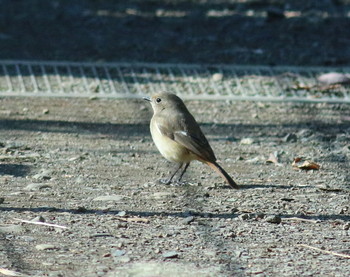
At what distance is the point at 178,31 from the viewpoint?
1341 centimetres

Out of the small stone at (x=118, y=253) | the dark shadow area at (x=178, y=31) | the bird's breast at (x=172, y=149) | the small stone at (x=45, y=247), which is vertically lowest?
the dark shadow area at (x=178, y=31)

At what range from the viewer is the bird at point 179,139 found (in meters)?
6.93

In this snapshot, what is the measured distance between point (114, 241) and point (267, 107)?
455cm

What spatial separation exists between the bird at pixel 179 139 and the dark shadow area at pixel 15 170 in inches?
40.1

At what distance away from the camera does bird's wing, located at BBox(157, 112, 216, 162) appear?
6926 millimetres

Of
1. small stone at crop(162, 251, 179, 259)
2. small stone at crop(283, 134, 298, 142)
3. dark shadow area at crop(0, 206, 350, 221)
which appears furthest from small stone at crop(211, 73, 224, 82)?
small stone at crop(162, 251, 179, 259)

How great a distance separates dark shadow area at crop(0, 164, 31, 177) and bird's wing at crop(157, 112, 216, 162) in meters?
1.07

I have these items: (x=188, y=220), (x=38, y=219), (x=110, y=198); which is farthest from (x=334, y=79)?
(x=38, y=219)

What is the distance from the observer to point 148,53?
1194cm

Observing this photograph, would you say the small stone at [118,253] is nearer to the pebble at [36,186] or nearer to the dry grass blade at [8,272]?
the dry grass blade at [8,272]

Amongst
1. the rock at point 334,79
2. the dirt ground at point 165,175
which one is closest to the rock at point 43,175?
the dirt ground at point 165,175

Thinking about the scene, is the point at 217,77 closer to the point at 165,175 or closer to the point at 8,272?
the point at 165,175

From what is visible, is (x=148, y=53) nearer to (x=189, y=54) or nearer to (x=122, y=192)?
(x=189, y=54)

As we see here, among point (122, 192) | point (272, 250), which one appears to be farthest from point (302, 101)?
point (272, 250)
